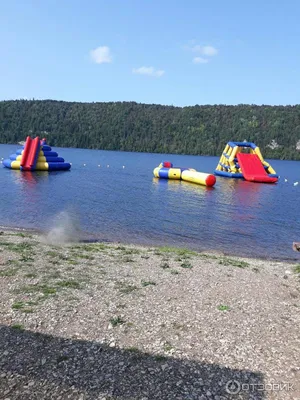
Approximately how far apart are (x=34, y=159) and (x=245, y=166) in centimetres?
2874

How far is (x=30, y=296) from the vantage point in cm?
877

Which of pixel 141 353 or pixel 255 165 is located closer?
pixel 141 353

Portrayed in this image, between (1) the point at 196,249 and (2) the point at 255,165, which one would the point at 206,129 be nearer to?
(2) the point at 255,165

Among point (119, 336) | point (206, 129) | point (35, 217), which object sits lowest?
point (35, 217)

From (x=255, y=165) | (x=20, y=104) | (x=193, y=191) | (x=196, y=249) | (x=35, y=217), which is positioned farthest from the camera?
(x=20, y=104)

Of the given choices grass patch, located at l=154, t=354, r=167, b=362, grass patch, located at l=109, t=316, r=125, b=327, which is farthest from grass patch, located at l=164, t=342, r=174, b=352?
grass patch, located at l=109, t=316, r=125, b=327

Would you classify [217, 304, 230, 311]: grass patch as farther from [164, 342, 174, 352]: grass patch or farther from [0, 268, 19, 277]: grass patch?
[0, 268, 19, 277]: grass patch

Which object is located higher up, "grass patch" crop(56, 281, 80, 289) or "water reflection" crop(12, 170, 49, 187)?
"grass patch" crop(56, 281, 80, 289)

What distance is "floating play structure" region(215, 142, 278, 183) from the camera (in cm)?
4862

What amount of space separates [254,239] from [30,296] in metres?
14.7

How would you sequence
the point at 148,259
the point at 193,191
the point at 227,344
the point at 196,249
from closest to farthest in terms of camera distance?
1. the point at 227,344
2. the point at 148,259
3. the point at 196,249
4. the point at 193,191

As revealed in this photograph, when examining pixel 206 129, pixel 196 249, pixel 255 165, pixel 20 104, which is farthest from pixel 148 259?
pixel 20 104

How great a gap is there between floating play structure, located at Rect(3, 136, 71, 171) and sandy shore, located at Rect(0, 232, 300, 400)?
3699cm

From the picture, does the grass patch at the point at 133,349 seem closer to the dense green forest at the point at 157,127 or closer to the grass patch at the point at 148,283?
the grass patch at the point at 148,283
